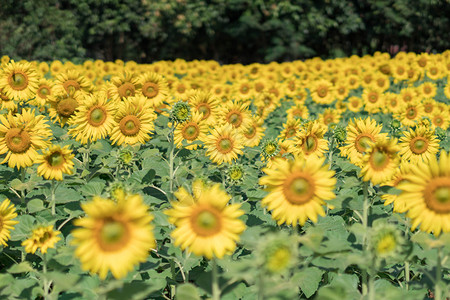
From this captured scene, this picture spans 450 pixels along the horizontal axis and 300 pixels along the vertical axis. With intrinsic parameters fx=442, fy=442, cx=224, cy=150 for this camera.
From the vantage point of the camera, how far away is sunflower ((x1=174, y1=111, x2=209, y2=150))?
426 cm

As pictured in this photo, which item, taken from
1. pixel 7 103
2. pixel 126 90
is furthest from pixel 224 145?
pixel 7 103

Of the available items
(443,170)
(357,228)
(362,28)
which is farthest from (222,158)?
(362,28)

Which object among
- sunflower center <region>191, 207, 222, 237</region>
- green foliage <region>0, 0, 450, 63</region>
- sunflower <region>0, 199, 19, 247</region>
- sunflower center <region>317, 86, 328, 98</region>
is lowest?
sunflower <region>0, 199, 19, 247</region>

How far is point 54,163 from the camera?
3.05 meters

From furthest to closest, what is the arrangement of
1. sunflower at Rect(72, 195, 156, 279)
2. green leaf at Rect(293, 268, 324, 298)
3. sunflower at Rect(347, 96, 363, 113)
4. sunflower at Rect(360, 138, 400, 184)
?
sunflower at Rect(347, 96, 363, 113) → green leaf at Rect(293, 268, 324, 298) → sunflower at Rect(360, 138, 400, 184) → sunflower at Rect(72, 195, 156, 279)

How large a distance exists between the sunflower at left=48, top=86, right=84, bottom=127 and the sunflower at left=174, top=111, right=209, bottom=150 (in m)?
0.98

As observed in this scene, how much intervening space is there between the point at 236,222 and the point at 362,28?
26.6 m

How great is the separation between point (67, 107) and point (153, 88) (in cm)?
107

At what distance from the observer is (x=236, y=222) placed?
2.07m

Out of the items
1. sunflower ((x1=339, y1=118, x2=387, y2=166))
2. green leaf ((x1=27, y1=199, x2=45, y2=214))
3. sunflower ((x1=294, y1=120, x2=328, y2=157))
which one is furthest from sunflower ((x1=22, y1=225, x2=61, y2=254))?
sunflower ((x1=339, y1=118, x2=387, y2=166))

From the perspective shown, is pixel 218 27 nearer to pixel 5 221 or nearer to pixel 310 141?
pixel 310 141

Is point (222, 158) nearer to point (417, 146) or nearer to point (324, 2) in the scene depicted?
point (417, 146)

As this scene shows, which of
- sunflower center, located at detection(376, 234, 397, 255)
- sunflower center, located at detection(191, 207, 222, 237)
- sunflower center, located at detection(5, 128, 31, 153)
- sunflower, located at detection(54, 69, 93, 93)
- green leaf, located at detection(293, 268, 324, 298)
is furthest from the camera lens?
sunflower, located at detection(54, 69, 93, 93)

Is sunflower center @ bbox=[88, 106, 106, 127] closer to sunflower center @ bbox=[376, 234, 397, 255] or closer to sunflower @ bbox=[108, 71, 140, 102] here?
sunflower @ bbox=[108, 71, 140, 102]
